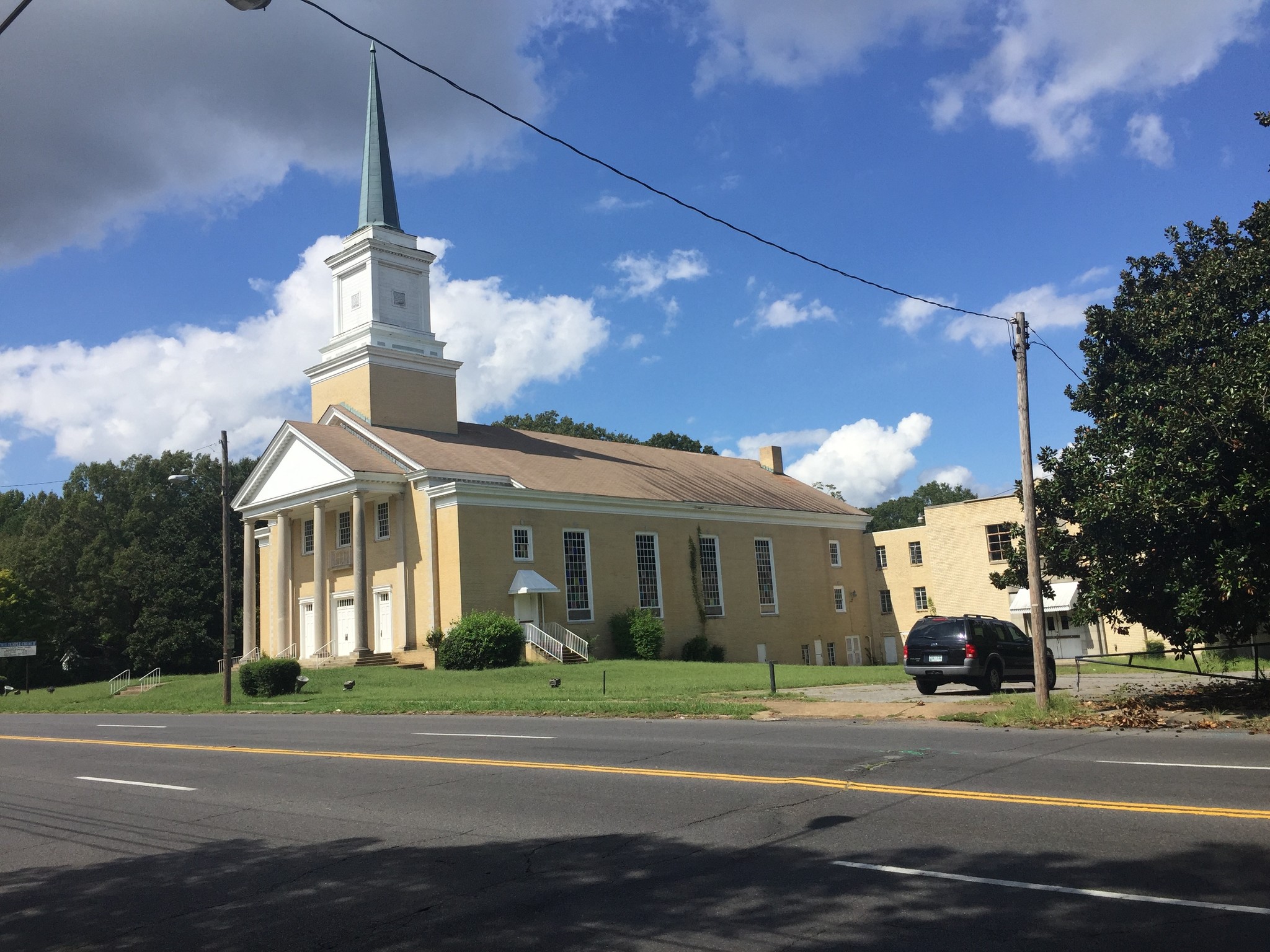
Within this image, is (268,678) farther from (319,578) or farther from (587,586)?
(587,586)

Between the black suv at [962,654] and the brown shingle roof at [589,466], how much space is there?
71.7 feet

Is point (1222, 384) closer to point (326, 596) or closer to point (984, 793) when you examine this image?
point (984, 793)

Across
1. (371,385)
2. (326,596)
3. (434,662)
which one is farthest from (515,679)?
(371,385)

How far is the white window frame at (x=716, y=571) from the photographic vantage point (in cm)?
4706

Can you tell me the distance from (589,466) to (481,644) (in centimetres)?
1391

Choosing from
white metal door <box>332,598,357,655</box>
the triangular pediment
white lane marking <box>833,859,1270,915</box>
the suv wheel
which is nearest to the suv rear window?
the suv wheel

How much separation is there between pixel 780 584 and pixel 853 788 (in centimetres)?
4181

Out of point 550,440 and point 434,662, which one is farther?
point 550,440

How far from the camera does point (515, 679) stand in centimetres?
3231

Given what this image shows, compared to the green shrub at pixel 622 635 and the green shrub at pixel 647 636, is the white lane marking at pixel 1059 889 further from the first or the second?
the green shrub at pixel 622 635

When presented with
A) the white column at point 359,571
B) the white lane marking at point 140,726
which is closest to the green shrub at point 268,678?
the white lane marking at point 140,726

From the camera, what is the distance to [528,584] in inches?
1554

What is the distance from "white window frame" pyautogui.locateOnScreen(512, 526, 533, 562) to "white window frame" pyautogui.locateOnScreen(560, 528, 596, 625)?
58.4 inches

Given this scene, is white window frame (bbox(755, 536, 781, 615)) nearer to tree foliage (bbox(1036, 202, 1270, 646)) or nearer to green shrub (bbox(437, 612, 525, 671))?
green shrub (bbox(437, 612, 525, 671))
